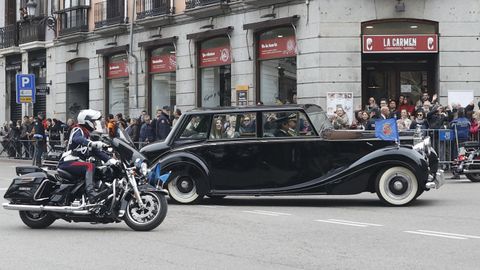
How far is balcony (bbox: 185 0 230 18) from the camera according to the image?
25.1m

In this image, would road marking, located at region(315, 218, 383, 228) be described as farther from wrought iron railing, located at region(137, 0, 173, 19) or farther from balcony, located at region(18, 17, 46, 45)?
balcony, located at region(18, 17, 46, 45)

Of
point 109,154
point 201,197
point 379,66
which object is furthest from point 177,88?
point 109,154

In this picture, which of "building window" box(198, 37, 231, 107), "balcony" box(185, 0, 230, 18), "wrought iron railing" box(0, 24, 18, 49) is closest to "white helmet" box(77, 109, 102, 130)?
"balcony" box(185, 0, 230, 18)

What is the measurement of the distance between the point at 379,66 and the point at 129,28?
11413mm

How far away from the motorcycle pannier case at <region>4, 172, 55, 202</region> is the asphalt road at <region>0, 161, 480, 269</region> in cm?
47

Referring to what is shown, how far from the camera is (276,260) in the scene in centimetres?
793

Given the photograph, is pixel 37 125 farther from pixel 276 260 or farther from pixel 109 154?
pixel 276 260

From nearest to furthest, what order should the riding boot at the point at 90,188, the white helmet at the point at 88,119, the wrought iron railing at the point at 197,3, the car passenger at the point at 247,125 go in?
1. the riding boot at the point at 90,188
2. the white helmet at the point at 88,119
3. the car passenger at the point at 247,125
4. the wrought iron railing at the point at 197,3

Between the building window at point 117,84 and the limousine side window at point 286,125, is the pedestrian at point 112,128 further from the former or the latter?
the building window at point 117,84

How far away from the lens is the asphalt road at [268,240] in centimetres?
785

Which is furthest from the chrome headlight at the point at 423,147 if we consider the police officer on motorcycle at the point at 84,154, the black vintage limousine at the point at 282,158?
the police officer on motorcycle at the point at 84,154

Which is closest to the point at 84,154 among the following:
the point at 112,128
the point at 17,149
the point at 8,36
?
the point at 112,128

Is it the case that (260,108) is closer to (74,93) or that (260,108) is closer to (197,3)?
(197,3)

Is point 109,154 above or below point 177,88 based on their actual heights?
below
